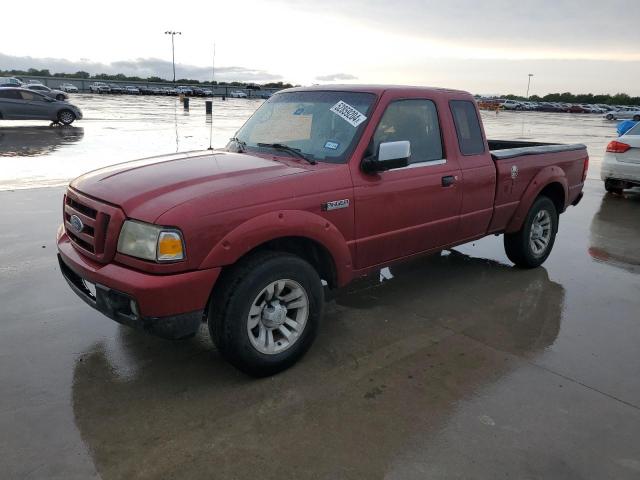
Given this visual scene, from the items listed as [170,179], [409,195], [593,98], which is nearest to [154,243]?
[170,179]

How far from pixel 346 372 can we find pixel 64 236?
7.39 ft

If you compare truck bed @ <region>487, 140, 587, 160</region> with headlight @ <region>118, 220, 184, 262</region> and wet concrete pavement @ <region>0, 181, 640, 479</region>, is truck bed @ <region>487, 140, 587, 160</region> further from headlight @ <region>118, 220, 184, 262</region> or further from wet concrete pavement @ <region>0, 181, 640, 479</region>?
headlight @ <region>118, 220, 184, 262</region>

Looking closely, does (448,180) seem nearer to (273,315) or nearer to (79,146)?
(273,315)

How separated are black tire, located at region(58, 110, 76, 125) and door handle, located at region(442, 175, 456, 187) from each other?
19649 mm

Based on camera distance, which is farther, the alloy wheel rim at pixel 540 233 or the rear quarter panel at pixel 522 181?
the alloy wheel rim at pixel 540 233

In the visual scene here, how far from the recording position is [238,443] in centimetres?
280

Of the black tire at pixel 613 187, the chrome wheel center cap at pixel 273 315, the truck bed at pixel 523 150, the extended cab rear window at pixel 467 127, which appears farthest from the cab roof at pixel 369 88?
the black tire at pixel 613 187

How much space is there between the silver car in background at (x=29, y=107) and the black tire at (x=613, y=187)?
18.8 meters

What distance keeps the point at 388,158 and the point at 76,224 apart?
7.13ft

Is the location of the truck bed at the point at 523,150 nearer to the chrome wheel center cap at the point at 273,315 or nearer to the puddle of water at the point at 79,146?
the chrome wheel center cap at the point at 273,315

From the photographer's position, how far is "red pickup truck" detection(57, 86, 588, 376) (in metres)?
3.03

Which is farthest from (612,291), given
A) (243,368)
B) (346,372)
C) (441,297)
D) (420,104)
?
(243,368)

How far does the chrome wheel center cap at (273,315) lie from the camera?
340cm

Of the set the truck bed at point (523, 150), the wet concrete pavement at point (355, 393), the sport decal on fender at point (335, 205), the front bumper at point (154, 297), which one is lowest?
the wet concrete pavement at point (355, 393)
